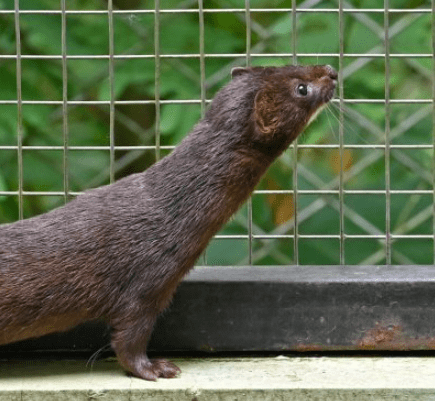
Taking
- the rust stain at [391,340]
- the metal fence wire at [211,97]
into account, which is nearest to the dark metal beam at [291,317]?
the rust stain at [391,340]

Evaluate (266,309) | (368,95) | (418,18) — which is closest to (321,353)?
(266,309)

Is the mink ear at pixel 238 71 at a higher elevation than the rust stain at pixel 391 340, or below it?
higher

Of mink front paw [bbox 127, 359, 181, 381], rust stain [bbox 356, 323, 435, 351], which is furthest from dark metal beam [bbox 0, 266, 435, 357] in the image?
mink front paw [bbox 127, 359, 181, 381]

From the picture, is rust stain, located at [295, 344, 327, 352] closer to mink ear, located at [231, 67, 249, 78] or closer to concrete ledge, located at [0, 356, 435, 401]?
concrete ledge, located at [0, 356, 435, 401]

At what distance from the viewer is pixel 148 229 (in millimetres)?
2689

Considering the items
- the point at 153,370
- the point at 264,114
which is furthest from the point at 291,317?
the point at 264,114

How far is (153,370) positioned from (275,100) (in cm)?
71

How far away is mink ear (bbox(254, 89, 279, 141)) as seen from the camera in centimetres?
270

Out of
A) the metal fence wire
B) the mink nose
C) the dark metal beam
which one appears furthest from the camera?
the metal fence wire

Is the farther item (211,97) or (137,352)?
(211,97)

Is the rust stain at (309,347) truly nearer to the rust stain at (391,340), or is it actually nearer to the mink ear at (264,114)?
the rust stain at (391,340)

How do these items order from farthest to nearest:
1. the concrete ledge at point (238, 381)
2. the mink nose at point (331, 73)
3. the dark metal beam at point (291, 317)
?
the dark metal beam at point (291, 317), the mink nose at point (331, 73), the concrete ledge at point (238, 381)

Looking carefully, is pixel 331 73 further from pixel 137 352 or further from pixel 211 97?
pixel 137 352

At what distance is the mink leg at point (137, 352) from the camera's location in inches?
106
